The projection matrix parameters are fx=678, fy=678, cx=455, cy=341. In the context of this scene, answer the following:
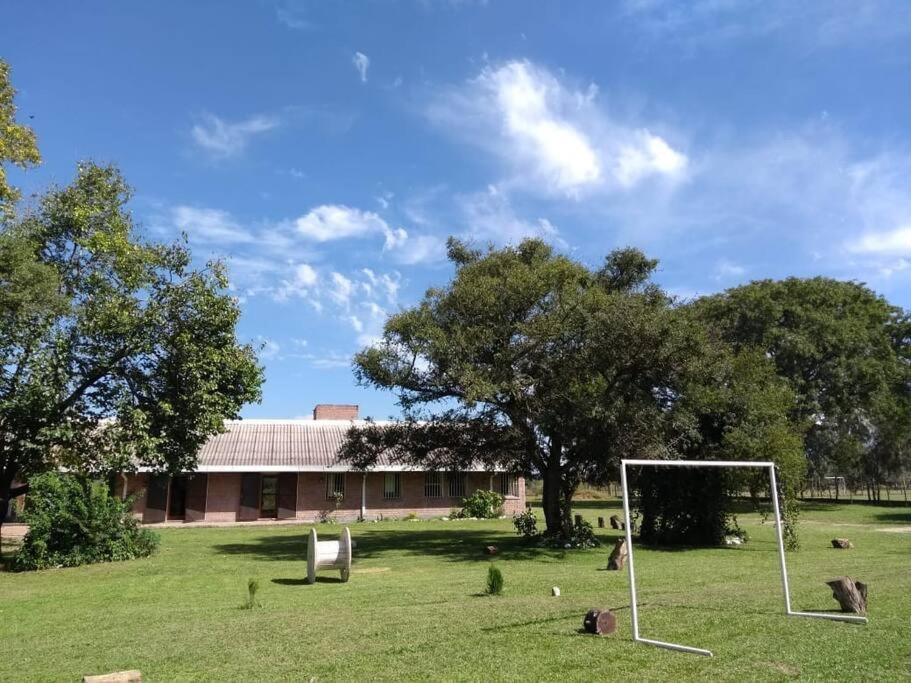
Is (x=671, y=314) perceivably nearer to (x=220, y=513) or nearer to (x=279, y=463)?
(x=279, y=463)

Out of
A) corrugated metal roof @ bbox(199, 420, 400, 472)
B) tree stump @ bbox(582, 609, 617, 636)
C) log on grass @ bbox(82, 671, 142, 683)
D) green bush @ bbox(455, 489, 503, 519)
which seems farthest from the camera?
green bush @ bbox(455, 489, 503, 519)

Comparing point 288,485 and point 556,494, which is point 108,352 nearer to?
point 556,494

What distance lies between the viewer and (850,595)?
28.7 ft

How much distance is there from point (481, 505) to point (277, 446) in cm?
1041

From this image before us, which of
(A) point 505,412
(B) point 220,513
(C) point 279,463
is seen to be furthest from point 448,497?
(A) point 505,412

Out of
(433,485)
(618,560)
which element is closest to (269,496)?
(433,485)

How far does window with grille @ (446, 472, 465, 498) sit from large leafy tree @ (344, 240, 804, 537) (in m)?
14.0

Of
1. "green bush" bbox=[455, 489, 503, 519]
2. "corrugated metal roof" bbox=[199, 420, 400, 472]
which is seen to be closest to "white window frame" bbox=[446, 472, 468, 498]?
"green bush" bbox=[455, 489, 503, 519]

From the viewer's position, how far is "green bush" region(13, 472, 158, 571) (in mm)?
16453

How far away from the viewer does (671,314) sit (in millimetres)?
17812

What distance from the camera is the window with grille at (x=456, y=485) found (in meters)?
34.5

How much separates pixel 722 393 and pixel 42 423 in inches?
711

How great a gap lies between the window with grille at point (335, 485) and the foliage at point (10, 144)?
759 inches

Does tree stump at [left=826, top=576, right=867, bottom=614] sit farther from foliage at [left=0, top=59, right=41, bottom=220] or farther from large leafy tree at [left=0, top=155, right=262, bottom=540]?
foliage at [left=0, top=59, right=41, bottom=220]
